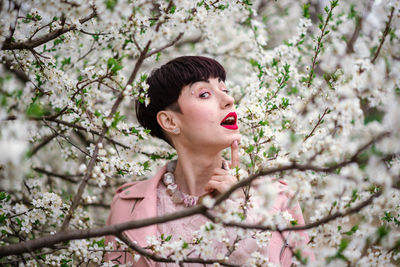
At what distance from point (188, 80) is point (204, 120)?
0.35 metres

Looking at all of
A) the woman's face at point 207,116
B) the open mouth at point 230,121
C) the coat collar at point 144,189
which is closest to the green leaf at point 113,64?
the woman's face at point 207,116

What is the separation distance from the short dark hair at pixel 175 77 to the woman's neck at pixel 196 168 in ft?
1.14

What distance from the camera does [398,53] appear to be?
6.43 feet

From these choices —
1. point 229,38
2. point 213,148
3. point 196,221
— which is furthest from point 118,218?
point 229,38

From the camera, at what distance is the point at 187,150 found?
2639 millimetres

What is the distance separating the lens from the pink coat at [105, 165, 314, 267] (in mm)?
2311

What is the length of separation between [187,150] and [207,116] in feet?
1.09

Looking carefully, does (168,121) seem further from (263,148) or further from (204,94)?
(263,148)

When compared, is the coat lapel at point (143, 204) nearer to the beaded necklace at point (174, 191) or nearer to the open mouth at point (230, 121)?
the beaded necklace at point (174, 191)

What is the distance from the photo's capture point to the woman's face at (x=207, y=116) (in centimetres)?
242

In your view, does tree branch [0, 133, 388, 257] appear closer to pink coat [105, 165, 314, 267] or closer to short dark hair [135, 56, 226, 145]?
pink coat [105, 165, 314, 267]

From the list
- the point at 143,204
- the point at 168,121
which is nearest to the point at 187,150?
the point at 168,121

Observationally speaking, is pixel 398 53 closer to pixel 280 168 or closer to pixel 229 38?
pixel 280 168

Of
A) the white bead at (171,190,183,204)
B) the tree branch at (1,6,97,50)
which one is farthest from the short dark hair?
the tree branch at (1,6,97,50)
